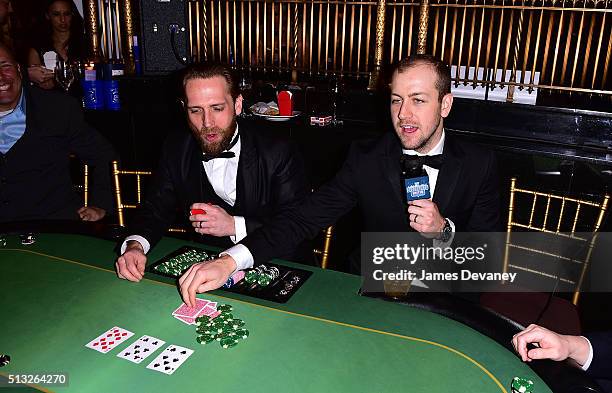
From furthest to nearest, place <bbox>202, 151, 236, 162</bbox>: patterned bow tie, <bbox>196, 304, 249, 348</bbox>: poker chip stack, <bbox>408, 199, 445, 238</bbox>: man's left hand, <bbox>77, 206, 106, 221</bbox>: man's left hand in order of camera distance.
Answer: <bbox>77, 206, 106, 221</bbox>: man's left hand → <bbox>202, 151, 236, 162</bbox>: patterned bow tie → <bbox>408, 199, 445, 238</bbox>: man's left hand → <bbox>196, 304, 249, 348</bbox>: poker chip stack

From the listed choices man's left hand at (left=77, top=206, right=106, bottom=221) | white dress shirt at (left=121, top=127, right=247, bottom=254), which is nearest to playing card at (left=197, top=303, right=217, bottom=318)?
white dress shirt at (left=121, top=127, right=247, bottom=254)

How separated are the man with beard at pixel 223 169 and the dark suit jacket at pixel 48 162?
814 mm

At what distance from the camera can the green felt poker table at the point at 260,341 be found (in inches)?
51.4

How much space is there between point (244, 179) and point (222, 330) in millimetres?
1133

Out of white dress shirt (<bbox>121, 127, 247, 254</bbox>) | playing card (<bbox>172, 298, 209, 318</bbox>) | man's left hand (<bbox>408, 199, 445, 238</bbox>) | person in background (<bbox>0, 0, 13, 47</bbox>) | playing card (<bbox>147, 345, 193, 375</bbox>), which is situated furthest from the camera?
person in background (<bbox>0, 0, 13, 47</bbox>)

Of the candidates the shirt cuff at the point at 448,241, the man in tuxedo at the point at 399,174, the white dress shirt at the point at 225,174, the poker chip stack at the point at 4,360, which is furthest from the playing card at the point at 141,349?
the shirt cuff at the point at 448,241

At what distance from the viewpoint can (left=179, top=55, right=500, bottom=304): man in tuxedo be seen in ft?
7.03

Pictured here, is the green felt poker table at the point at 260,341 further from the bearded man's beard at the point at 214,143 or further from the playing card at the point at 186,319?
the bearded man's beard at the point at 214,143

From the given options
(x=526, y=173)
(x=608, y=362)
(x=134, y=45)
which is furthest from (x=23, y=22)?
(x=608, y=362)

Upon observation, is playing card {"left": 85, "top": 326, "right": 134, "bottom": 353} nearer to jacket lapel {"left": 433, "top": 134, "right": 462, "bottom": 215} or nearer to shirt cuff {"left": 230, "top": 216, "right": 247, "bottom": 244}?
shirt cuff {"left": 230, "top": 216, "right": 247, "bottom": 244}

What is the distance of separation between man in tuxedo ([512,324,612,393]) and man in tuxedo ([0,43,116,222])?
2.31 metres

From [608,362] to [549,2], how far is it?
10.1ft

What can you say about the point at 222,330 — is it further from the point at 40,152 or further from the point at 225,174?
the point at 40,152

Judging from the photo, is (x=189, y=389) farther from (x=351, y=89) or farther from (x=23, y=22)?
(x=23, y=22)
